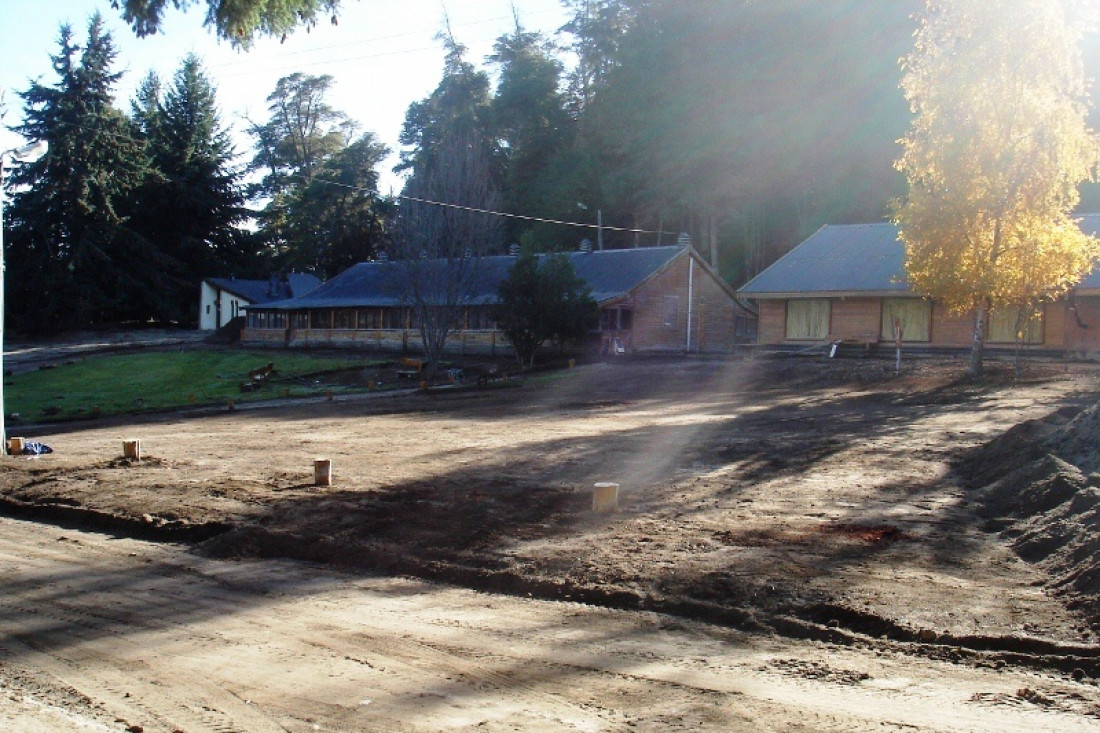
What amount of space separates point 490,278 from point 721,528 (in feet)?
127

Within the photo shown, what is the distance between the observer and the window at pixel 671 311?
4612 cm

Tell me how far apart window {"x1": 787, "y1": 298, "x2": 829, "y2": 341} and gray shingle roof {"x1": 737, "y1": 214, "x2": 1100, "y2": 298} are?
0.85 m

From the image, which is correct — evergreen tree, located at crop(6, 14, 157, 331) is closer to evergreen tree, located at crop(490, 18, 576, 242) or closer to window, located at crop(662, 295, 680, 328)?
evergreen tree, located at crop(490, 18, 576, 242)

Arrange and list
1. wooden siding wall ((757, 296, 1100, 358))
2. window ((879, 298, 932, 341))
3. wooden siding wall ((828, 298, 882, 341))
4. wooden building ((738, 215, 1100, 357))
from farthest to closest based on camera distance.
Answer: wooden siding wall ((828, 298, 882, 341)) → window ((879, 298, 932, 341)) → wooden building ((738, 215, 1100, 357)) → wooden siding wall ((757, 296, 1100, 358))

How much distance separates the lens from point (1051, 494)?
1083 cm

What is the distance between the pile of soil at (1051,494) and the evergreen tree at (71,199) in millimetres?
64646

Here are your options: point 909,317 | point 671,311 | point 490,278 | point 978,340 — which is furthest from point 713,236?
point 978,340

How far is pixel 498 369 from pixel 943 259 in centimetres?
1981

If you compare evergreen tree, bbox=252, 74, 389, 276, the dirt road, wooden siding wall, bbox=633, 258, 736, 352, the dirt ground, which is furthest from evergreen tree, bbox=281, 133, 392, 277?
the dirt road

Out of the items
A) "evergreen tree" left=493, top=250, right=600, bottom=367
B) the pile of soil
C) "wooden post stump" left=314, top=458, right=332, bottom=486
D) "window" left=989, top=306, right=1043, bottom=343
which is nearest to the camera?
the pile of soil

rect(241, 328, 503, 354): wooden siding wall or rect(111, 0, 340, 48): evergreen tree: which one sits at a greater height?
rect(111, 0, 340, 48): evergreen tree

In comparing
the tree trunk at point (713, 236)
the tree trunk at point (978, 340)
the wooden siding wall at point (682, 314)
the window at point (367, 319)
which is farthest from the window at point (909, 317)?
the window at point (367, 319)

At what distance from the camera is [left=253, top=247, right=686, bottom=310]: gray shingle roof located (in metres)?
42.8

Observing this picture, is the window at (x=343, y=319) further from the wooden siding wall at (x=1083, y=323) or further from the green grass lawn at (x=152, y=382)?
the wooden siding wall at (x=1083, y=323)
